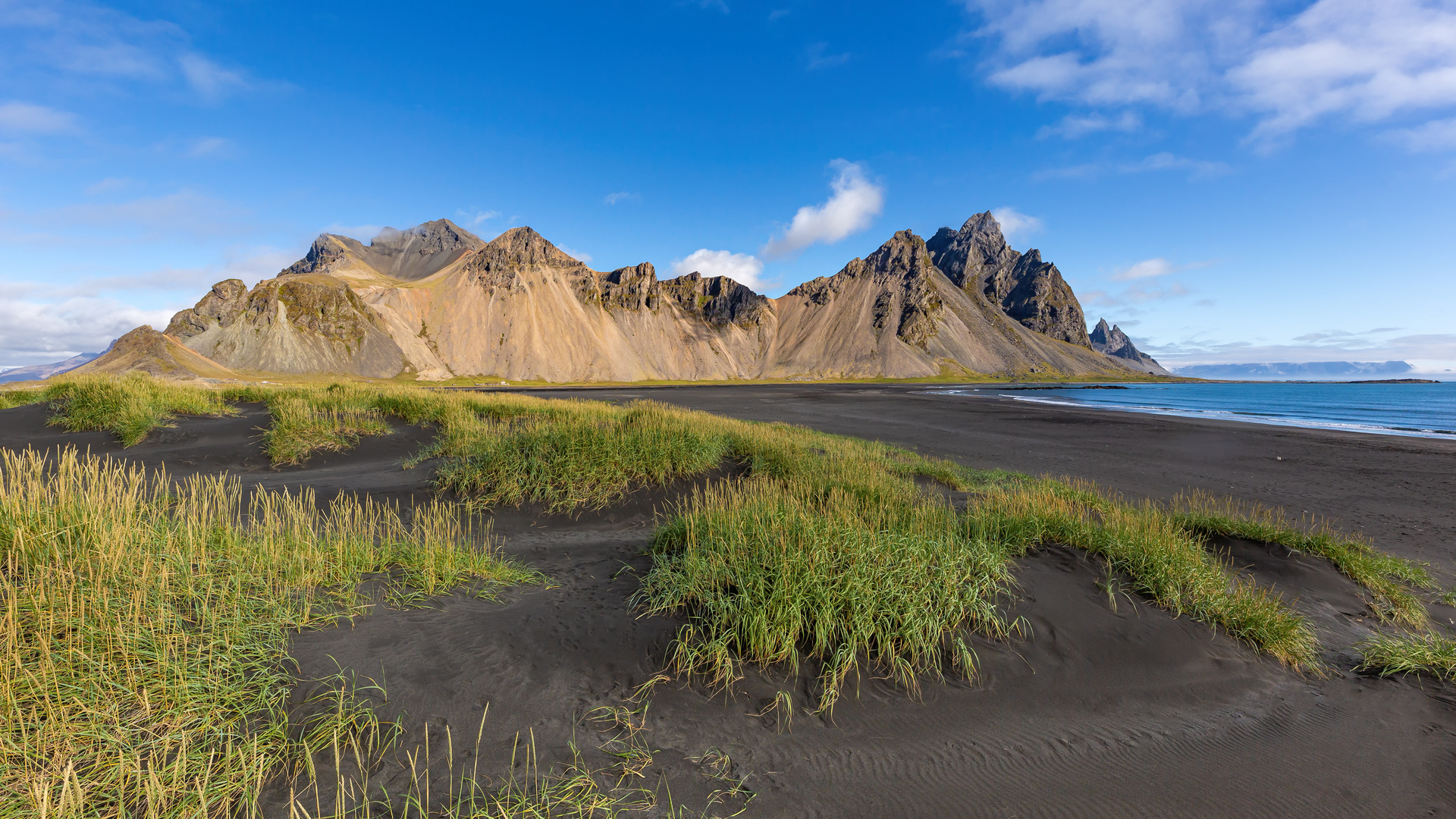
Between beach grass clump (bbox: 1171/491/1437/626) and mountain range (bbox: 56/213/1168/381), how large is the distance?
85.1 meters

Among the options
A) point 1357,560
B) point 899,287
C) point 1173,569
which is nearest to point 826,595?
point 1173,569

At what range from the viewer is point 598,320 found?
116 m

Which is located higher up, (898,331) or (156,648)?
(898,331)

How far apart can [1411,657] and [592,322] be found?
117050mm

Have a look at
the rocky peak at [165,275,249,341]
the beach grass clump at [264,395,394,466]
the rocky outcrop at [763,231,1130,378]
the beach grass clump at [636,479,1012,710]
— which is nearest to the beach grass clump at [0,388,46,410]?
the beach grass clump at [264,395,394,466]

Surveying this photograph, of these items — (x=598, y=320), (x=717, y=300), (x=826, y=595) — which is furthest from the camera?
(x=717, y=300)

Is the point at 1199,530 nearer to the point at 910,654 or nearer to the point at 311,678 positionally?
the point at 910,654

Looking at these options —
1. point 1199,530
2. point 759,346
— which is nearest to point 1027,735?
point 1199,530

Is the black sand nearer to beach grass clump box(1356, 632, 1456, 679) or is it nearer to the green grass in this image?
beach grass clump box(1356, 632, 1456, 679)

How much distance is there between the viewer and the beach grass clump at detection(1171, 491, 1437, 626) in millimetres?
6055

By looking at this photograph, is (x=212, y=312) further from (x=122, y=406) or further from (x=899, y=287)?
(x=899, y=287)

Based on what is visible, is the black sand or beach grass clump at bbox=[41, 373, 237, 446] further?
beach grass clump at bbox=[41, 373, 237, 446]

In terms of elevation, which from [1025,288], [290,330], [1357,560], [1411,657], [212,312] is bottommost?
[1411,657]

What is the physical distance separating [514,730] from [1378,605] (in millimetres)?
9235
